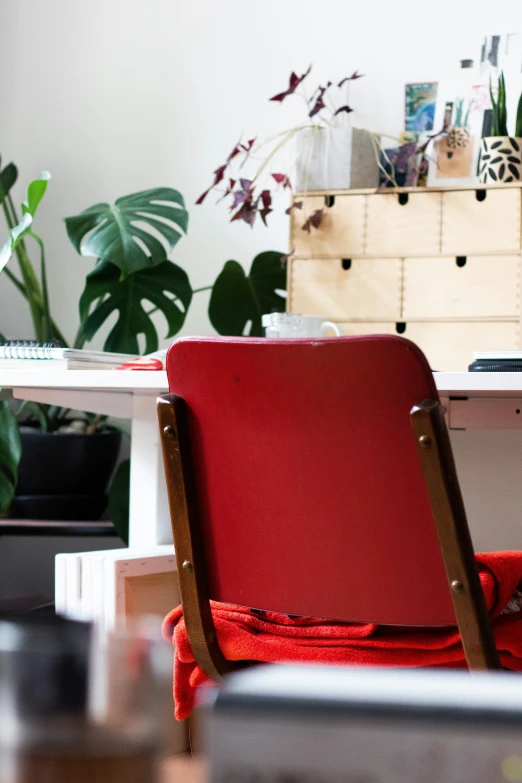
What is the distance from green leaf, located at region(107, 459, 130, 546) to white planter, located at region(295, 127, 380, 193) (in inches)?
37.3

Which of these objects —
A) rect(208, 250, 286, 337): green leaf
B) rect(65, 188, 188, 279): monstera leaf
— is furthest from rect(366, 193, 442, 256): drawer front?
rect(65, 188, 188, 279): monstera leaf

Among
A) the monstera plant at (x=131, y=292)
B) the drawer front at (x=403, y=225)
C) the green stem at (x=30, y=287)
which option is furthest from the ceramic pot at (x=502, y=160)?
the green stem at (x=30, y=287)

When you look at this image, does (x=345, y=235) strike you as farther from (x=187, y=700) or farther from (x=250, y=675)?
(x=250, y=675)

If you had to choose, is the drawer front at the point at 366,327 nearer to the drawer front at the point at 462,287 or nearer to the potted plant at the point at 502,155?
the drawer front at the point at 462,287

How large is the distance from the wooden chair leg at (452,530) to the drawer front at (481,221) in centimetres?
145

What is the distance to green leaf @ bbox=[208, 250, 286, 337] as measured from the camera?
2.64 metres

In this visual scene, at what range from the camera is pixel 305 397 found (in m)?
0.87

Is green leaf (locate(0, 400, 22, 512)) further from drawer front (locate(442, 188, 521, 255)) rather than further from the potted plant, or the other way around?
the potted plant

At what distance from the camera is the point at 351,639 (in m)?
0.95

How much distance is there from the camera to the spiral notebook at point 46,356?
1.37m

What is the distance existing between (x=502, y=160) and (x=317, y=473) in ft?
5.17

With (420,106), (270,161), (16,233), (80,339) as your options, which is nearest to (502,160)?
(420,106)

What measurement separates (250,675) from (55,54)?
10.4ft

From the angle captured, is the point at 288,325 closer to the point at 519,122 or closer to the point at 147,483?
the point at 147,483
